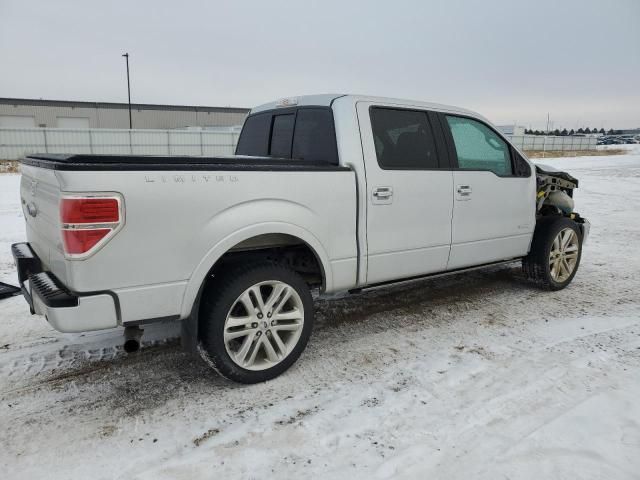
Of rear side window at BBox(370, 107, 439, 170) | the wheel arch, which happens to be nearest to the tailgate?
the wheel arch

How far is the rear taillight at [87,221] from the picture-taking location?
8.52 ft

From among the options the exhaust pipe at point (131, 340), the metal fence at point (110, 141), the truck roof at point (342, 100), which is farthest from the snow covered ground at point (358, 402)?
→ the metal fence at point (110, 141)

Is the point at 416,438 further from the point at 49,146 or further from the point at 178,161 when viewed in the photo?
the point at 49,146

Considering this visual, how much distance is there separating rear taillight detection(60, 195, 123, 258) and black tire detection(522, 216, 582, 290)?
168 inches

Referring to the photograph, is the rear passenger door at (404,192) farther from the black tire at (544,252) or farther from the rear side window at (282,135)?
the black tire at (544,252)

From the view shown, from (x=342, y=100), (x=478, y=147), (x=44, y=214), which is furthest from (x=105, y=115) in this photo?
(x=44, y=214)

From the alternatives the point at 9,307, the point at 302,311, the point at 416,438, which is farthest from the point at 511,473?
the point at 9,307

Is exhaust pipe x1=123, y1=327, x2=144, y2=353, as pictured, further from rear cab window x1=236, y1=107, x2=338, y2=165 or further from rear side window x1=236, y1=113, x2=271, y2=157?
rear side window x1=236, y1=113, x2=271, y2=157

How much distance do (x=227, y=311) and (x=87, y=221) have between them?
983 mm

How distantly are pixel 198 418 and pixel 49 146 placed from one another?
3202cm

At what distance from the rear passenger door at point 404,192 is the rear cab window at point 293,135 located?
0.27 metres

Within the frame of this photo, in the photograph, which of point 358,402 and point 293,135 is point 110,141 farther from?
point 358,402

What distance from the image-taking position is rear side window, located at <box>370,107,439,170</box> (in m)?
3.96

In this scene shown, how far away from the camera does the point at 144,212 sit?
278 cm
